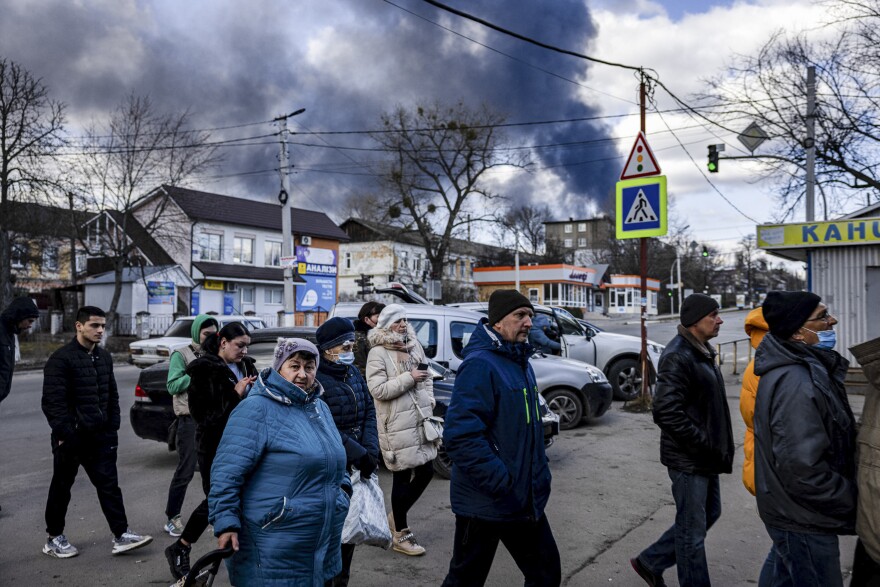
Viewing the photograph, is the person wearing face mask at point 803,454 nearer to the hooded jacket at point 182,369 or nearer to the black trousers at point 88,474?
the hooded jacket at point 182,369

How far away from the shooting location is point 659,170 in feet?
34.4

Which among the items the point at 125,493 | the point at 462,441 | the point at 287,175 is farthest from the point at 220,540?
the point at 287,175

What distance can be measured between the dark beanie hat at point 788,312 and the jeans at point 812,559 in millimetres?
885

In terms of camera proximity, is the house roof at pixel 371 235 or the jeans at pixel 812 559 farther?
the house roof at pixel 371 235

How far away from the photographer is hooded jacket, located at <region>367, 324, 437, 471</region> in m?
4.91

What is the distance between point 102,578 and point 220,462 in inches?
96.1

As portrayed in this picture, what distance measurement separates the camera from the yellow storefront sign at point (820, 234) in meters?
13.6

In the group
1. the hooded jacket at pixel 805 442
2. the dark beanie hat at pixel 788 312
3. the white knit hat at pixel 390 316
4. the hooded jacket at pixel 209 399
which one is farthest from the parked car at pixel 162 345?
the hooded jacket at pixel 805 442

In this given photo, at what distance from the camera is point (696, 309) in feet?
13.0

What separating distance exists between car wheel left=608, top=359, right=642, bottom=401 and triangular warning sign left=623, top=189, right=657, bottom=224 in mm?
3422

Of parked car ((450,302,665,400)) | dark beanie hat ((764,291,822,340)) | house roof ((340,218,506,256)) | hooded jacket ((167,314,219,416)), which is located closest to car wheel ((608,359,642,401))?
parked car ((450,302,665,400))

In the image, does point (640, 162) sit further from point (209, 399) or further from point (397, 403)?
point (209, 399)

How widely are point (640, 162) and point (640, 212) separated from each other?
801mm

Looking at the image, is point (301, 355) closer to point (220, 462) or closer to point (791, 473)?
point (220, 462)
